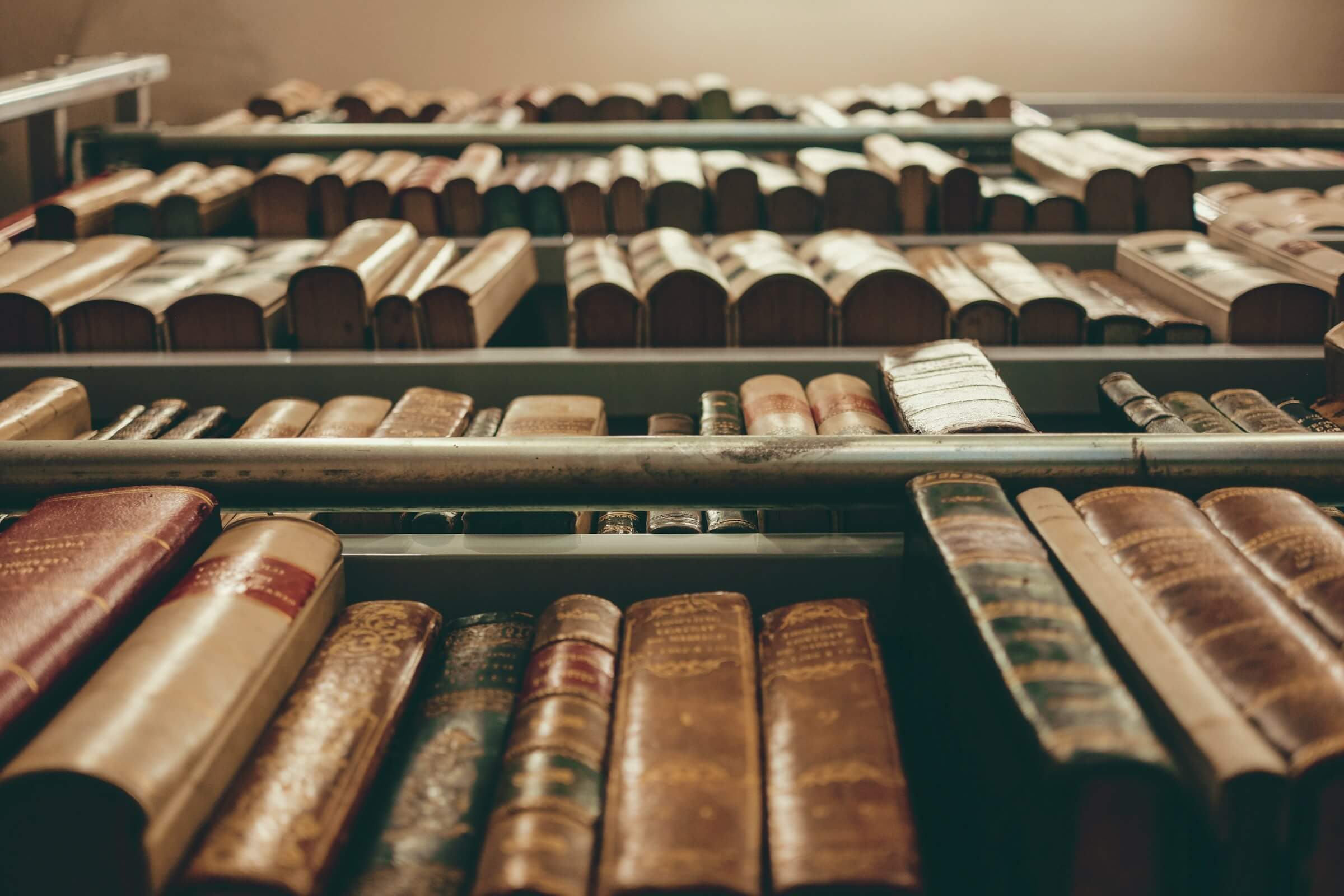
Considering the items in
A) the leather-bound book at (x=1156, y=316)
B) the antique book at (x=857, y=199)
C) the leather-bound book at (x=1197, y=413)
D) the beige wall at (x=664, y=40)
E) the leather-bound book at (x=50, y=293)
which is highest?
the beige wall at (x=664, y=40)

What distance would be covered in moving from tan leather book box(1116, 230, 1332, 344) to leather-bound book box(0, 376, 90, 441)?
2.16m

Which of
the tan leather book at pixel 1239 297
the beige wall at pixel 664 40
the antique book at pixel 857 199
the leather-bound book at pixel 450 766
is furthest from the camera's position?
the beige wall at pixel 664 40

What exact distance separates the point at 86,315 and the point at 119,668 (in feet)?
4.52

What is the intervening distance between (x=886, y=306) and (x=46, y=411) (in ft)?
5.05

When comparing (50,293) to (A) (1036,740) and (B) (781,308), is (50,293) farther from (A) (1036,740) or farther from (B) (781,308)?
(A) (1036,740)

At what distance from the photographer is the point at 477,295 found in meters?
2.06

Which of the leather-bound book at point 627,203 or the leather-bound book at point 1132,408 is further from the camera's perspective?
the leather-bound book at point 627,203

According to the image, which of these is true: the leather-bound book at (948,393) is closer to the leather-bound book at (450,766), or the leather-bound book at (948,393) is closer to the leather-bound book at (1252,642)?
the leather-bound book at (1252,642)

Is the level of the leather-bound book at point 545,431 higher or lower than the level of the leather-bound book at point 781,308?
lower

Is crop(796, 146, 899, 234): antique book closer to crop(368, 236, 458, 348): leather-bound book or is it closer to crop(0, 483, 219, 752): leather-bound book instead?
crop(368, 236, 458, 348): leather-bound book

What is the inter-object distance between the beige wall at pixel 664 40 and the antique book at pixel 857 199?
4084mm

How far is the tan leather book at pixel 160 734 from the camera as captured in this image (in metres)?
0.75

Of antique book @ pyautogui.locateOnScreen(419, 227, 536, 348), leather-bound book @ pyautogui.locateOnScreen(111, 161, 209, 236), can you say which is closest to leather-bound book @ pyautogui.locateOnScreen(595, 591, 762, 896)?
antique book @ pyautogui.locateOnScreen(419, 227, 536, 348)

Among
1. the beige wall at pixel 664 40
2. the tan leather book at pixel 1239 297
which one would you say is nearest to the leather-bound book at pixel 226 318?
the tan leather book at pixel 1239 297
